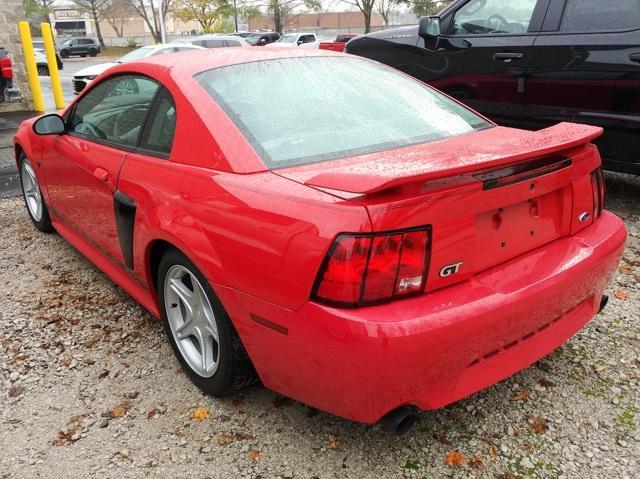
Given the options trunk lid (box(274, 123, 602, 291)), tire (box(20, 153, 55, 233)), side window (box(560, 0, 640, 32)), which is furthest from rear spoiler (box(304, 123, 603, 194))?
tire (box(20, 153, 55, 233))

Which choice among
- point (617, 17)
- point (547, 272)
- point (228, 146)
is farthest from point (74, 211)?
point (617, 17)

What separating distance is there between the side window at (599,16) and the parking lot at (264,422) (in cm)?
235

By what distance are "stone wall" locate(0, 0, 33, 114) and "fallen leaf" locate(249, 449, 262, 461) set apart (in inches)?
443

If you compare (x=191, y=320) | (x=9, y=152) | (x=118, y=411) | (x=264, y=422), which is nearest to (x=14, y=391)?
(x=118, y=411)

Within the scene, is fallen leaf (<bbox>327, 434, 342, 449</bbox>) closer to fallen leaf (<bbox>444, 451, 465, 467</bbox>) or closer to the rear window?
fallen leaf (<bbox>444, 451, 465, 467</bbox>)

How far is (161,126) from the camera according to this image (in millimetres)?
2629

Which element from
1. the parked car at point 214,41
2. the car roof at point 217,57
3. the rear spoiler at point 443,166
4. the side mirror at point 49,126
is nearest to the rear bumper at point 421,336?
the rear spoiler at point 443,166

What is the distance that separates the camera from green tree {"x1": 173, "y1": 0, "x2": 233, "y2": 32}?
1980 inches

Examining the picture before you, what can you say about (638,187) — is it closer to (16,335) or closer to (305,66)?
(305,66)

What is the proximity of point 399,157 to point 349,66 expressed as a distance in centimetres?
98

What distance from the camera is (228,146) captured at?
2219mm

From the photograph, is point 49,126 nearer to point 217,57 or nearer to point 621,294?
point 217,57

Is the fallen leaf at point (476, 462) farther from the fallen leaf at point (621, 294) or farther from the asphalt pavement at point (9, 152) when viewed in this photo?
the asphalt pavement at point (9, 152)

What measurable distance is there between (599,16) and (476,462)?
373 centimetres
